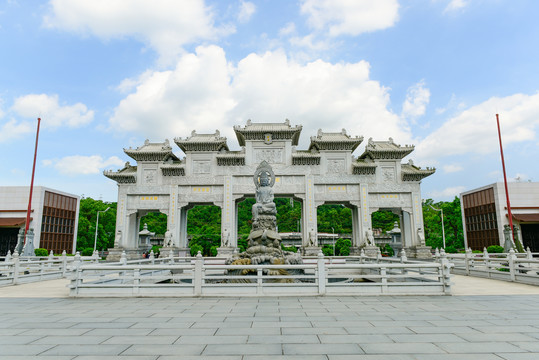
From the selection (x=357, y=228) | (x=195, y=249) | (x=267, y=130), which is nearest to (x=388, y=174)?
(x=357, y=228)

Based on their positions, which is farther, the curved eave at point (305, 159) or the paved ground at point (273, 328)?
the curved eave at point (305, 159)

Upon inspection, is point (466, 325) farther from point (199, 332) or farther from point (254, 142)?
point (254, 142)

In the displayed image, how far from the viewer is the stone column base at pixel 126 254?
26.4m

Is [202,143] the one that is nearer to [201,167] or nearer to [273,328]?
[201,167]

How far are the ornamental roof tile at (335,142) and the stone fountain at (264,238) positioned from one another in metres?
14.7

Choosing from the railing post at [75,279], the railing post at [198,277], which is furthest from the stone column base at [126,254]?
the railing post at [198,277]

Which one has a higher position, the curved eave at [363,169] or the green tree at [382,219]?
the curved eave at [363,169]

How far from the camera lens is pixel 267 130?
1098 inches

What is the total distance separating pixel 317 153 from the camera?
28.3 m

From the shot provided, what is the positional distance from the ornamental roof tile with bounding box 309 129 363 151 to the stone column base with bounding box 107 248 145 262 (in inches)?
690

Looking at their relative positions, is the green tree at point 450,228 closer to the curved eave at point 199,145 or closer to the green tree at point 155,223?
the curved eave at point 199,145

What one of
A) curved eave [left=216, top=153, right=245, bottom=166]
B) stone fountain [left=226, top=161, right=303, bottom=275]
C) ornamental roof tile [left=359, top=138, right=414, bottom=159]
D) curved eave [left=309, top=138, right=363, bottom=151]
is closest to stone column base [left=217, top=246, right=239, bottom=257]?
curved eave [left=216, top=153, right=245, bottom=166]

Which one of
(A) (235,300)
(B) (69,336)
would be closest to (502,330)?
(A) (235,300)

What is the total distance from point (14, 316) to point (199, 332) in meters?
4.09
